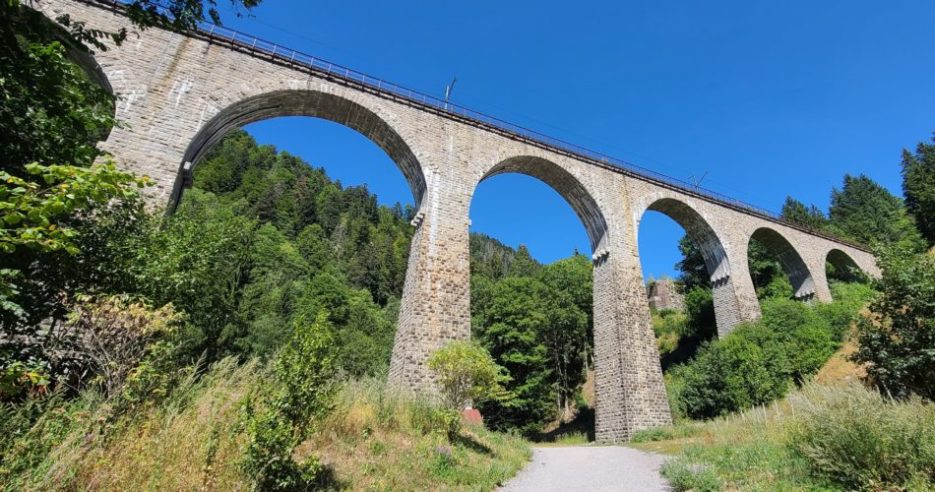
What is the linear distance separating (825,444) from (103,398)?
8.38m

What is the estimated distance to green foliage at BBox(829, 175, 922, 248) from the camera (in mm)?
37688

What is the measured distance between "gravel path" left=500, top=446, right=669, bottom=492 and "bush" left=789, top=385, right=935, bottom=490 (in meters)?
2.03

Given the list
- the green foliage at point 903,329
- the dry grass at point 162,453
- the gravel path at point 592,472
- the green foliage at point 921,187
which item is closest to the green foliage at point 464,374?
the gravel path at point 592,472

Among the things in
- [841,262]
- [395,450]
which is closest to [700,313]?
[841,262]

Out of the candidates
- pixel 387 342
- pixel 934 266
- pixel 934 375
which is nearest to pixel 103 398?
pixel 934 375

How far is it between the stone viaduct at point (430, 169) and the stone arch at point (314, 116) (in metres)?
0.05

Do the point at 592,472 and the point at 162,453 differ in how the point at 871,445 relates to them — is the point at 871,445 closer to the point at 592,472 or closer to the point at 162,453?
the point at 592,472

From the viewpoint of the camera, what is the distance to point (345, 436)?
6762 mm

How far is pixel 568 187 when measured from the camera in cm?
1880

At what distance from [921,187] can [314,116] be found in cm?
4511

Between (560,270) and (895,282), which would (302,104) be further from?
(560,270)

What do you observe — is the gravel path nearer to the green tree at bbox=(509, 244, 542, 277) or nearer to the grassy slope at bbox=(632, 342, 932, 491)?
the grassy slope at bbox=(632, 342, 932, 491)

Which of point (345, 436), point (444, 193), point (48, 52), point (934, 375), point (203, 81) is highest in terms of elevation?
point (203, 81)

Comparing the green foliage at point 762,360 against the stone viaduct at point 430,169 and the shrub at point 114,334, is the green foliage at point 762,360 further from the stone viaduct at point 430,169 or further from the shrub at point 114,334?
the shrub at point 114,334
